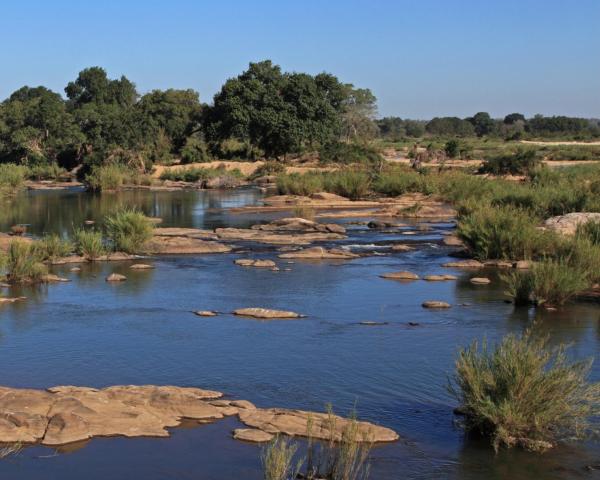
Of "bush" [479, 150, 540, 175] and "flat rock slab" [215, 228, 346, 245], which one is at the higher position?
"bush" [479, 150, 540, 175]

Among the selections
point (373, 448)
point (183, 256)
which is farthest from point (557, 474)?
point (183, 256)

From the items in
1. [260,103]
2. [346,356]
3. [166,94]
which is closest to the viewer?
[346,356]

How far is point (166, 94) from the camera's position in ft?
222

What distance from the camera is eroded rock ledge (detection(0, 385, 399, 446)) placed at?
27.9 feet

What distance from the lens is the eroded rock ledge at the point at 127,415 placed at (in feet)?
27.9

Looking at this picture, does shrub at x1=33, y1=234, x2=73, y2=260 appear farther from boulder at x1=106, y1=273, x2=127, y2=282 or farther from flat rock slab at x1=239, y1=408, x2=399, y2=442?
flat rock slab at x1=239, y1=408, x2=399, y2=442

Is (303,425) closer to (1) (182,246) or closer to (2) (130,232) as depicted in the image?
(2) (130,232)

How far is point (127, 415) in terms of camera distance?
898 cm

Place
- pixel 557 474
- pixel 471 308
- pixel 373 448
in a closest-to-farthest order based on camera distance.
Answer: pixel 557 474 → pixel 373 448 → pixel 471 308

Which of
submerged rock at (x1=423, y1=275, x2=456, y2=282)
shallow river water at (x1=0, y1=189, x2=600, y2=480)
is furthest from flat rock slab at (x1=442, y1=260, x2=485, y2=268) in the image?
submerged rock at (x1=423, y1=275, x2=456, y2=282)

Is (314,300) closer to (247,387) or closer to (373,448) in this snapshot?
(247,387)

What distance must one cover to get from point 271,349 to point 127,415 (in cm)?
353

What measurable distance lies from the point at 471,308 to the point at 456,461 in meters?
7.26

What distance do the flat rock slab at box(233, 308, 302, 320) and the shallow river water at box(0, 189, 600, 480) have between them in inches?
11.4
